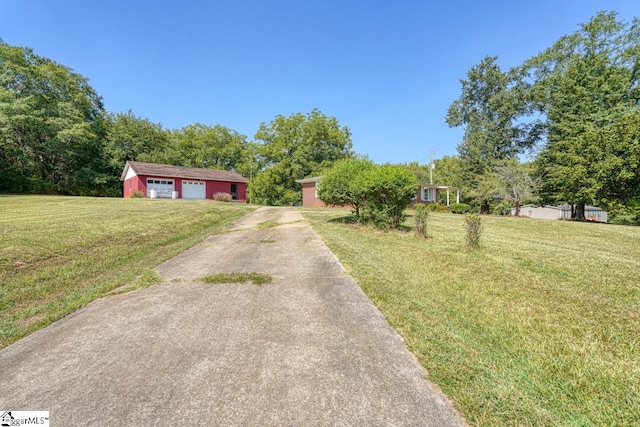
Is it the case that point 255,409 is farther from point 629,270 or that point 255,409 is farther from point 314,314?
Answer: point 629,270

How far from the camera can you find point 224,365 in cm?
246

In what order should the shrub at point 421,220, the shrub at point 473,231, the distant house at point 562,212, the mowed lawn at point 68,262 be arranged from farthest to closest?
the distant house at point 562,212 → the shrub at point 421,220 → the shrub at point 473,231 → the mowed lawn at point 68,262

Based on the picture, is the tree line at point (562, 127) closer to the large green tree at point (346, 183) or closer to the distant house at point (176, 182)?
the large green tree at point (346, 183)

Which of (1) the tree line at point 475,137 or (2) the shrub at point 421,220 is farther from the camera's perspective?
(1) the tree line at point 475,137

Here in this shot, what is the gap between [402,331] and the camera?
3.07m

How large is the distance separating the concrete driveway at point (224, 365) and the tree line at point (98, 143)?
31.5m

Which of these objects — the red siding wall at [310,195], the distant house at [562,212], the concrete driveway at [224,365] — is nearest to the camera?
the concrete driveway at [224,365]

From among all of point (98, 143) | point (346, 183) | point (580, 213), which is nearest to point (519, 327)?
point (346, 183)

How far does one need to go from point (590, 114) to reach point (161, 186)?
3854 cm

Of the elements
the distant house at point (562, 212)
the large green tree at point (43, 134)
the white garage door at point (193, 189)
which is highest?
the large green tree at point (43, 134)

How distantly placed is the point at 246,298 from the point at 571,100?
32.3m

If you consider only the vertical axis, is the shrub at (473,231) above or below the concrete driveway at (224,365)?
above

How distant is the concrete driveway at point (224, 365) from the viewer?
1.93m

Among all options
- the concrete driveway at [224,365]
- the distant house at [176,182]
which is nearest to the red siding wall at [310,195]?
the distant house at [176,182]
